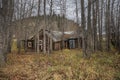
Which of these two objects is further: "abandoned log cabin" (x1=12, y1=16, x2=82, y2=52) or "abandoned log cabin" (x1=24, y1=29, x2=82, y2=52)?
"abandoned log cabin" (x1=24, y1=29, x2=82, y2=52)

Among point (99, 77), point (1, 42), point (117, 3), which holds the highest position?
point (117, 3)

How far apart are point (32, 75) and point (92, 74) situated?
3.19 m

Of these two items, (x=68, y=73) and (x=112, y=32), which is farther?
(x=112, y=32)

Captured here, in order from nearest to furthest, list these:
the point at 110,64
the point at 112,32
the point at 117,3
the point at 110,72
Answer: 1. the point at 110,72
2. the point at 110,64
3. the point at 117,3
4. the point at 112,32

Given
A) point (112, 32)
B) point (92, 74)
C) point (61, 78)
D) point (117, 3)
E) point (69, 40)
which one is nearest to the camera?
point (61, 78)

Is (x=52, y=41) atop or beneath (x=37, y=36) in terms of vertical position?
beneath

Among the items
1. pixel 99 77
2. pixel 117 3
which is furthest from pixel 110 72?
pixel 117 3

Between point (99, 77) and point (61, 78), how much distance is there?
218 centimetres

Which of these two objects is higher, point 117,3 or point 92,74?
point 117,3

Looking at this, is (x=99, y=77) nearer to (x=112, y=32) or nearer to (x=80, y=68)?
(x=80, y=68)

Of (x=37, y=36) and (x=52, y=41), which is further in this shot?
(x=52, y=41)

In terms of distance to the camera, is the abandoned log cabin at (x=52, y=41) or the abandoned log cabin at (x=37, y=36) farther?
the abandoned log cabin at (x=52, y=41)

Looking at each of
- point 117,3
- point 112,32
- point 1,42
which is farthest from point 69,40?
point 1,42

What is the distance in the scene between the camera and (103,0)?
26141 millimetres
